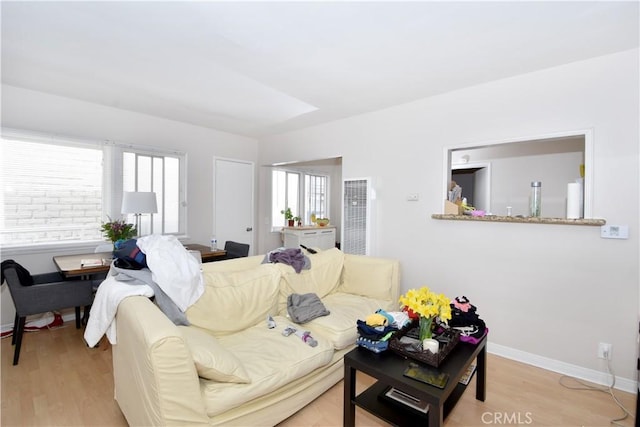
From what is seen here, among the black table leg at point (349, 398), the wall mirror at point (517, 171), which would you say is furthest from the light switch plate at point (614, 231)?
the black table leg at point (349, 398)

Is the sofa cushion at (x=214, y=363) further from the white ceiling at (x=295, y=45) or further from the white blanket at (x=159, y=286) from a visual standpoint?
the white ceiling at (x=295, y=45)

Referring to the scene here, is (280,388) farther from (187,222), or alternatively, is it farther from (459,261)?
(187,222)

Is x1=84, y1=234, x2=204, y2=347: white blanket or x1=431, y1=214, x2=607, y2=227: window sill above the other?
x1=431, y1=214, x2=607, y2=227: window sill

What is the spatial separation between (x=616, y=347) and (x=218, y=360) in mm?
2896

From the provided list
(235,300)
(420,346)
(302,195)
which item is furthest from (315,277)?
(302,195)

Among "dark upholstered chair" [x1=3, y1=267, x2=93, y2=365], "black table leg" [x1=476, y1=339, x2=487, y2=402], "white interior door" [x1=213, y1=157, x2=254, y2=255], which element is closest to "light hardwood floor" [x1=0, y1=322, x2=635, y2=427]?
"black table leg" [x1=476, y1=339, x2=487, y2=402]

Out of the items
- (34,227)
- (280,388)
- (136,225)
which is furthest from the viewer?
(136,225)

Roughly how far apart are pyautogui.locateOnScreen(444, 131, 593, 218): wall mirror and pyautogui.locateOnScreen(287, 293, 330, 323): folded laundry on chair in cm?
175

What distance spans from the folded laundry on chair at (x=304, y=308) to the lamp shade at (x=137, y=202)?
2.06 metres

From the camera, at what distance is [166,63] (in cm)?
251

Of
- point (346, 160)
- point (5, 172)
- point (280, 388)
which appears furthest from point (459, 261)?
point (5, 172)

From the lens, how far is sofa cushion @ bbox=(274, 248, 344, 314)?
262 centimetres

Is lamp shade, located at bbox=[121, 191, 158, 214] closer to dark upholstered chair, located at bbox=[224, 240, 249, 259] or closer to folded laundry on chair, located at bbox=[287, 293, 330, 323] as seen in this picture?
dark upholstered chair, located at bbox=[224, 240, 249, 259]

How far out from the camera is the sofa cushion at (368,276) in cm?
295
